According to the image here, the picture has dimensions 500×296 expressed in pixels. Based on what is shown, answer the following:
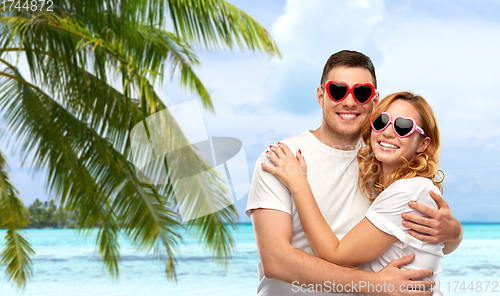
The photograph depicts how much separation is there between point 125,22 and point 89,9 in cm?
60

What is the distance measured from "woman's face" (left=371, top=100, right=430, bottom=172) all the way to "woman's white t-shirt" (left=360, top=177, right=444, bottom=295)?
0.56ft

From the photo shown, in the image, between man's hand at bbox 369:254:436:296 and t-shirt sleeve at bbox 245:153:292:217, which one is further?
t-shirt sleeve at bbox 245:153:292:217

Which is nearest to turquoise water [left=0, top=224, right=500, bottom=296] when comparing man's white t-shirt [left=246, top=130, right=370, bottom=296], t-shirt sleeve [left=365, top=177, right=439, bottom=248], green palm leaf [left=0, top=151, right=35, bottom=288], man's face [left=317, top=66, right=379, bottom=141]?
green palm leaf [left=0, top=151, right=35, bottom=288]

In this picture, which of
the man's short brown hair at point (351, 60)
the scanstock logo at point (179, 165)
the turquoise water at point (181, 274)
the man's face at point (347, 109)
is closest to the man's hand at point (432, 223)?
the man's face at point (347, 109)

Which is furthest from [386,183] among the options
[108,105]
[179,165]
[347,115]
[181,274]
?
[181,274]

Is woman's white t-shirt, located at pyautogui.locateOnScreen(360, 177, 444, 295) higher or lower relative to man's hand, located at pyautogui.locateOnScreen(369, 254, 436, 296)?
higher

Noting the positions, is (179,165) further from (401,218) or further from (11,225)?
(401,218)

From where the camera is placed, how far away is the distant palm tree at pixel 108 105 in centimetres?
637

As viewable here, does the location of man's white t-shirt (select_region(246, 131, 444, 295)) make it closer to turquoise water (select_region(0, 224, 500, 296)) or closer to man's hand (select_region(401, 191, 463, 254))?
man's hand (select_region(401, 191, 463, 254))

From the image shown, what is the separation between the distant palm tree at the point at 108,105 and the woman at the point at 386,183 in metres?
4.36

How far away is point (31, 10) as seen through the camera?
6.04 metres

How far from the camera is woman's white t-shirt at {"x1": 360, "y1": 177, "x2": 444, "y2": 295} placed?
83.7 inches

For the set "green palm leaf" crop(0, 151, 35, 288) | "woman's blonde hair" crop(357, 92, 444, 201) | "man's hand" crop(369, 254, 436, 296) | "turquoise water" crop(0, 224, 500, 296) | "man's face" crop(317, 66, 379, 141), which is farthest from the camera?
A: "turquoise water" crop(0, 224, 500, 296)

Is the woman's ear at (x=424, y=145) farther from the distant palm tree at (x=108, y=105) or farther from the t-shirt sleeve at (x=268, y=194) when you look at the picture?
the distant palm tree at (x=108, y=105)
